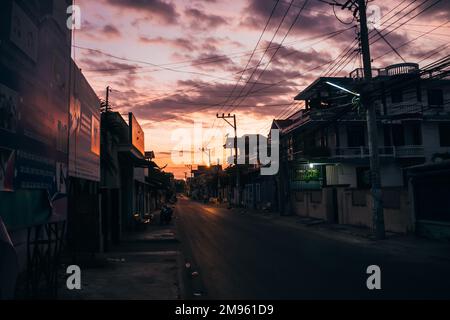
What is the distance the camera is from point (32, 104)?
9.81 metres

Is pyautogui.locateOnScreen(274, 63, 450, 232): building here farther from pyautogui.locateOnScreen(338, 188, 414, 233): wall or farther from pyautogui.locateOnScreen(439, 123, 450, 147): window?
pyautogui.locateOnScreen(338, 188, 414, 233): wall

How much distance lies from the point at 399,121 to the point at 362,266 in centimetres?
3020

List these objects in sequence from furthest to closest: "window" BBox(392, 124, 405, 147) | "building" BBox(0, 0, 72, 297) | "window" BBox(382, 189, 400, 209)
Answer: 1. "window" BBox(392, 124, 405, 147)
2. "window" BBox(382, 189, 400, 209)
3. "building" BBox(0, 0, 72, 297)

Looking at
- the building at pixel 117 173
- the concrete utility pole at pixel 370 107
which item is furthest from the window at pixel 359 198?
the building at pixel 117 173

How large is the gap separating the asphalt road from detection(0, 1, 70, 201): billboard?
4.59m

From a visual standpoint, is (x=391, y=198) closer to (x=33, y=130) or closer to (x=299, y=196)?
(x=299, y=196)

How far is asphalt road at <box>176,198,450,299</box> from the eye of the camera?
939 cm

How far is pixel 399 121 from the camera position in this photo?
129ft

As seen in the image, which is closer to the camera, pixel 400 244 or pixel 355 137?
pixel 400 244

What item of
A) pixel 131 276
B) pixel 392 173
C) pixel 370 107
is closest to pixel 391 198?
pixel 370 107

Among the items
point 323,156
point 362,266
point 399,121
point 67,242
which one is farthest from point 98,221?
point 399,121

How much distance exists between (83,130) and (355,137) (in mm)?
30433

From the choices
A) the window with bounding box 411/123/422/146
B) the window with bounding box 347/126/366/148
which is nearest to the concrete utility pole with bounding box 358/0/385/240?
the window with bounding box 347/126/366/148
